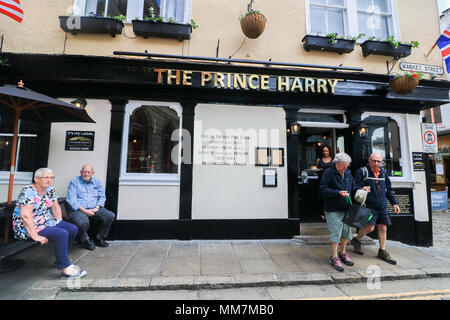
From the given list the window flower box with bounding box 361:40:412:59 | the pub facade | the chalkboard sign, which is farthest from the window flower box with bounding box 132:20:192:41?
the chalkboard sign

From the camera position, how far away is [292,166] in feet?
17.2

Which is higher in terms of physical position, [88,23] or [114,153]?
[88,23]

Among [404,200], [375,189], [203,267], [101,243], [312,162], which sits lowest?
[203,267]

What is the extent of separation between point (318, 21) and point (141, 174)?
21.6ft

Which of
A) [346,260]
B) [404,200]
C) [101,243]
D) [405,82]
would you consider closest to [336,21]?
[405,82]

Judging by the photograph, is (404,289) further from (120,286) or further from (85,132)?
(85,132)

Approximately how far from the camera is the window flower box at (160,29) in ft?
16.1

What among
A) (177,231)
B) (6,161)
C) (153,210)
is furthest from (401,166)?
(6,161)

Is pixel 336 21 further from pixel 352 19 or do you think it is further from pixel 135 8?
pixel 135 8

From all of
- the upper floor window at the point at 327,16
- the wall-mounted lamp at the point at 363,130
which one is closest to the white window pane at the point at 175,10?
the upper floor window at the point at 327,16

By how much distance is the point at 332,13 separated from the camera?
5.84 m

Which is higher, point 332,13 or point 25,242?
point 332,13
